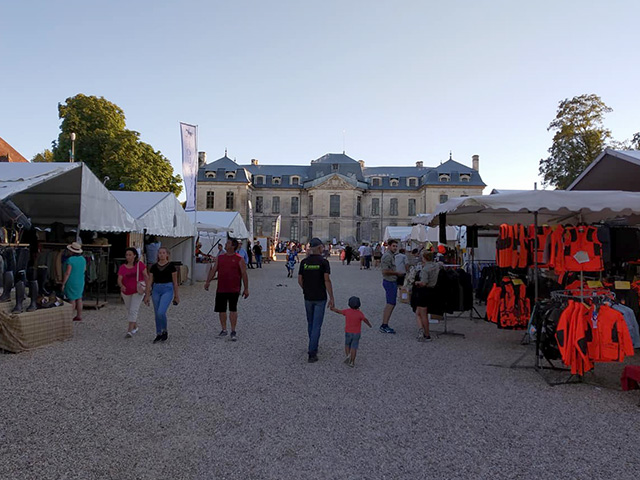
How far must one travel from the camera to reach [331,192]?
62.3 meters

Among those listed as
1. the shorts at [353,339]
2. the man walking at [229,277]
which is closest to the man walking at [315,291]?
the shorts at [353,339]

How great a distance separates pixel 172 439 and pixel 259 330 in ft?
15.3

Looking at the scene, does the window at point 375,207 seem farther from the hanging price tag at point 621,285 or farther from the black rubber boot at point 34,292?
the black rubber boot at point 34,292

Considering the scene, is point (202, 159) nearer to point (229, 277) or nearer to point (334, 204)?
point (334, 204)

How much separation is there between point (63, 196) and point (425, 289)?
8.40 m

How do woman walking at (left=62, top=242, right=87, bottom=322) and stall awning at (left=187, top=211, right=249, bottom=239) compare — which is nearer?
woman walking at (left=62, top=242, right=87, bottom=322)

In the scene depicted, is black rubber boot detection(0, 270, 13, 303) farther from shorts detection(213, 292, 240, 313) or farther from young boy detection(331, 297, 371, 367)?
Result: young boy detection(331, 297, 371, 367)

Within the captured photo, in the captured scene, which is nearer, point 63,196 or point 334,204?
point 63,196

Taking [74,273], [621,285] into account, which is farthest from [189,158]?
[621,285]

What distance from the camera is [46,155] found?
5141 cm

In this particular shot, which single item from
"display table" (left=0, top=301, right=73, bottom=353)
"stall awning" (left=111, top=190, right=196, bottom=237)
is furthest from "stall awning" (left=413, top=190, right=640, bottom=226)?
"stall awning" (left=111, top=190, right=196, bottom=237)

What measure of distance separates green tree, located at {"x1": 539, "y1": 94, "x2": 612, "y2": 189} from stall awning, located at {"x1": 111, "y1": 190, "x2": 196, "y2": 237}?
2160 centimetres

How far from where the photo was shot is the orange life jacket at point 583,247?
5246 mm

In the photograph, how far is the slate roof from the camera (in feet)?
199
